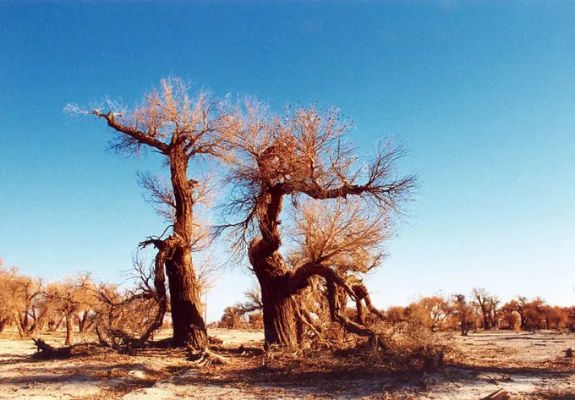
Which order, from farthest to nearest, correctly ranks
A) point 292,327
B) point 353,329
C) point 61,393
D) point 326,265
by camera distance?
point 292,327 → point 326,265 → point 353,329 → point 61,393

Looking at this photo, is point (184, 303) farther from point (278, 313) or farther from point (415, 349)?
point (415, 349)

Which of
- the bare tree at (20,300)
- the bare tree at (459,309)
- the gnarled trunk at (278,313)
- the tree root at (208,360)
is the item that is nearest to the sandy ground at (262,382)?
the tree root at (208,360)

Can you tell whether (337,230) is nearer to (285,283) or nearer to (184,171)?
(285,283)

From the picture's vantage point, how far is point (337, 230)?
1527cm

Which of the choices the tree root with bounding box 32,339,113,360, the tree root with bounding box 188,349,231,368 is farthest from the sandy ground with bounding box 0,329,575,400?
the tree root with bounding box 32,339,113,360

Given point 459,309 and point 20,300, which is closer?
point 20,300

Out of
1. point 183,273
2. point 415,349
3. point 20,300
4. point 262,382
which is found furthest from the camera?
point 20,300

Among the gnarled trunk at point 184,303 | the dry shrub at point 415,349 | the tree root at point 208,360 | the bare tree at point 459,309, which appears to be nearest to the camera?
the dry shrub at point 415,349

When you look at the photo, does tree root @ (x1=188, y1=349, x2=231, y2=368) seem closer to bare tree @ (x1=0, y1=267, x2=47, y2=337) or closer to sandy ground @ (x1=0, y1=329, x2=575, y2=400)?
sandy ground @ (x1=0, y1=329, x2=575, y2=400)

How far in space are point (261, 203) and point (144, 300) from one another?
5532mm

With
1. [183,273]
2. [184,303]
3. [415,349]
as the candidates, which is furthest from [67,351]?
[415,349]

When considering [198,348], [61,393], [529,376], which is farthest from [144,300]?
[529,376]

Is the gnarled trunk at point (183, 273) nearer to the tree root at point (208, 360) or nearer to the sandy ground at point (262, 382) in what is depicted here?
the tree root at point (208, 360)

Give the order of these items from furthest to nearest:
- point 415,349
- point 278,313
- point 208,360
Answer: point 278,313, point 208,360, point 415,349
